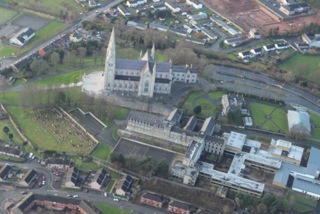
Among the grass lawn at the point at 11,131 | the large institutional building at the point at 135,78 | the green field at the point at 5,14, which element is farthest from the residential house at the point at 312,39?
the green field at the point at 5,14

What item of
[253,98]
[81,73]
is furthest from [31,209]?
[253,98]

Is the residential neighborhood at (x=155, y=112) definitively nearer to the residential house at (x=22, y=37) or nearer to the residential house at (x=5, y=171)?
the residential house at (x=5, y=171)

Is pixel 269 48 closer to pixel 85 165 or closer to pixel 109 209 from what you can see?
pixel 85 165

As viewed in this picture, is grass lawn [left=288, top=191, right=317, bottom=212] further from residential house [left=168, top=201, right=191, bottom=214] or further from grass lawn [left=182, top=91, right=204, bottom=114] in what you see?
grass lawn [left=182, top=91, right=204, bottom=114]

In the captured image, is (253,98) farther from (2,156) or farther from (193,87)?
(2,156)

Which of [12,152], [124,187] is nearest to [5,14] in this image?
[12,152]

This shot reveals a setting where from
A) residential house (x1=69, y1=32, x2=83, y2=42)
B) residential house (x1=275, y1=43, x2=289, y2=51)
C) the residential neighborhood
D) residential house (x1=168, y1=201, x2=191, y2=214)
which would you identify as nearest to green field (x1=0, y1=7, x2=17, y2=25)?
the residential neighborhood
